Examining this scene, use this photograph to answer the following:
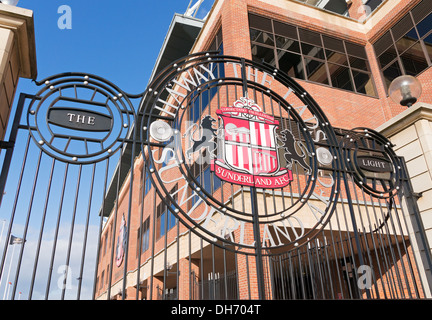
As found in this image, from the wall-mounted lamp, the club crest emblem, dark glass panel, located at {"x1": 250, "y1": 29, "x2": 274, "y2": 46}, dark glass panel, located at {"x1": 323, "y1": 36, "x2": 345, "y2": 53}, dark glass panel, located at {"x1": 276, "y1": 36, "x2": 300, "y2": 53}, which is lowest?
the club crest emblem

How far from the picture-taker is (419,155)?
4.61 metres

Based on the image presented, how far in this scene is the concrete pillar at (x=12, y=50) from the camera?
2899 millimetres

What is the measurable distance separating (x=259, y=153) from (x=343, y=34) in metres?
14.0

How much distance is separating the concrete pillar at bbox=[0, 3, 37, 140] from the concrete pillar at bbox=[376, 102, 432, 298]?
15.2 feet

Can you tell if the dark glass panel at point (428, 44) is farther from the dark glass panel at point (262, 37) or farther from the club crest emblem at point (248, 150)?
the club crest emblem at point (248, 150)

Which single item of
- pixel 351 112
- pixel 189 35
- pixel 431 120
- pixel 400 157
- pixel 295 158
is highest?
pixel 189 35

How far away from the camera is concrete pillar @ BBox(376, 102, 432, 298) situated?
14.5 feet

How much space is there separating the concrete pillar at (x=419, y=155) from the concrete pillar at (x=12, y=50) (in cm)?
464

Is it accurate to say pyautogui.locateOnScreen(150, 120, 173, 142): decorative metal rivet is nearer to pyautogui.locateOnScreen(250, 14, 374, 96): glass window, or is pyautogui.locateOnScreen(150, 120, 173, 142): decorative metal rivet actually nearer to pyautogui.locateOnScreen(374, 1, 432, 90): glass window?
pyautogui.locateOnScreen(250, 14, 374, 96): glass window

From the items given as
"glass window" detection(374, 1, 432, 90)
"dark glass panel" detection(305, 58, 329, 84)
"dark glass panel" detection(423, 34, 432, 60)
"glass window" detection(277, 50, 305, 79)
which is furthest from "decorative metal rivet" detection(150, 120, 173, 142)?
"dark glass panel" detection(423, 34, 432, 60)

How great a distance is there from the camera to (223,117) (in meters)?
3.75

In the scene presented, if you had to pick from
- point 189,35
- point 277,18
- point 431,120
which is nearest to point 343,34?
point 277,18

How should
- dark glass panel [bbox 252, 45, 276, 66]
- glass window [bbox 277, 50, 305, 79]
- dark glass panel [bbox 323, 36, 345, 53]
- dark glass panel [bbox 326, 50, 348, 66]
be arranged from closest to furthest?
1. dark glass panel [bbox 252, 45, 276, 66]
2. glass window [bbox 277, 50, 305, 79]
3. dark glass panel [bbox 323, 36, 345, 53]
4. dark glass panel [bbox 326, 50, 348, 66]
